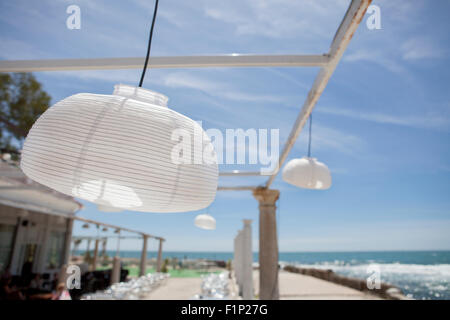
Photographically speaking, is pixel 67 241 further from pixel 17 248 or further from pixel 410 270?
pixel 410 270

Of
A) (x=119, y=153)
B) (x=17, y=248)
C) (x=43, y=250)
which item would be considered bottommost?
(x=43, y=250)

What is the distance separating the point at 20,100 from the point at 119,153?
231 inches

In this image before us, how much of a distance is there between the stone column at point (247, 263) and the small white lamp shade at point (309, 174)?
216 inches

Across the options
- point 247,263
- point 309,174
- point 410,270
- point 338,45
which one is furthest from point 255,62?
point 410,270

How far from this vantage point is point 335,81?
3639 millimetres

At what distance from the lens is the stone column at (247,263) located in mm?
7670

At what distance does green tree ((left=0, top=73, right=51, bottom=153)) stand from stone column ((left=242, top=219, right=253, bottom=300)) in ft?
19.1

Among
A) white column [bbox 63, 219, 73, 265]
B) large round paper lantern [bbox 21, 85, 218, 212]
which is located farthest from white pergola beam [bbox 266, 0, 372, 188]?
white column [bbox 63, 219, 73, 265]

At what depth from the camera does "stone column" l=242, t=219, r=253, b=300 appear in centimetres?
767

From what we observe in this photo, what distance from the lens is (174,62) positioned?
2.48m

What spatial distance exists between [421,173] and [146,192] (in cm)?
371

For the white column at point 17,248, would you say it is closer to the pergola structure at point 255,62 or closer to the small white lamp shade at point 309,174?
the pergola structure at point 255,62

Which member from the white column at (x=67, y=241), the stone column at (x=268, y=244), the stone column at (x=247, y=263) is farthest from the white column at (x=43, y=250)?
the stone column at (x=268, y=244)
